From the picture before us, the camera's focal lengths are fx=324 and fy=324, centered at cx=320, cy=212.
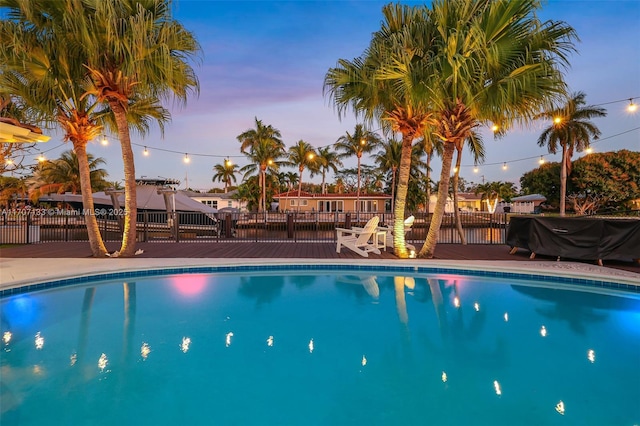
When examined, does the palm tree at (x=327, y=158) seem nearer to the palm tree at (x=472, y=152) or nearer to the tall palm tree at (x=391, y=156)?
the tall palm tree at (x=391, y=156)

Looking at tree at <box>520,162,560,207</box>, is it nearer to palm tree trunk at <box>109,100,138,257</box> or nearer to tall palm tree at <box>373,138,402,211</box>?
tall palm tree at <box>373,138,402,211</box>

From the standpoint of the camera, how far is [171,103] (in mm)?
8430

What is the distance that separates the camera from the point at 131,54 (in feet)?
22.9

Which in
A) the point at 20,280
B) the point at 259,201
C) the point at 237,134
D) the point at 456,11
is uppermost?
the point at 237,134

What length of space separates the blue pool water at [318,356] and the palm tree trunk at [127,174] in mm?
2502

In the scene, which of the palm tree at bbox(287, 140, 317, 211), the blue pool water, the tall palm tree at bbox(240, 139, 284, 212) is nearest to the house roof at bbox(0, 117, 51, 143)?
the blue pool water

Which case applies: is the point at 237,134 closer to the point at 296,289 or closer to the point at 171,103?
the point at 171,103

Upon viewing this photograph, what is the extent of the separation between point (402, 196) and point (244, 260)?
4638 millimetres

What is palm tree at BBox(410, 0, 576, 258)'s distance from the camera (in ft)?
21.8

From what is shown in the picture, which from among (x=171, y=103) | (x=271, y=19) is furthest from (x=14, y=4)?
(x=271, y=19)

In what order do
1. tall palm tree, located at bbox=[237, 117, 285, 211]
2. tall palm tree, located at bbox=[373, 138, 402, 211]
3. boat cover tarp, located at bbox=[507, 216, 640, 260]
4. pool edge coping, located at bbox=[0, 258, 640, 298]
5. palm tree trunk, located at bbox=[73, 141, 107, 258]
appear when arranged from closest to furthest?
1. pool edge coping, located at bbox=[0, 258, 640, 298]
2. boat cover tarp, located at bbox=[507, 216, 640, 260]
3. palm tree trunk, located at bbox=[73, 141, 107, 258]
4. tall palm tree, located at bbox=[373, 138, 402, 211]
5. tall palm tree, located at bbox=[237, 117, 285, 211]

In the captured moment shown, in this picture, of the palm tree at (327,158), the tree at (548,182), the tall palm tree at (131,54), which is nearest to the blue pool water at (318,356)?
the tall palm tree at (131,54)

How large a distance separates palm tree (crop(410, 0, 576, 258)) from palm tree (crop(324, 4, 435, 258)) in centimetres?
29

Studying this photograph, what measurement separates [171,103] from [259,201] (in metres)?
26.3
